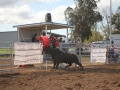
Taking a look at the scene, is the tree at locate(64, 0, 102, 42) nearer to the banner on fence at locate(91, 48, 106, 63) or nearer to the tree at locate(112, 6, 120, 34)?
the tree at locate(112, 6, 120, 34)

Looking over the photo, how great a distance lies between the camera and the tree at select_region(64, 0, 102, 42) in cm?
4519

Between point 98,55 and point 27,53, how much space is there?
6.46m

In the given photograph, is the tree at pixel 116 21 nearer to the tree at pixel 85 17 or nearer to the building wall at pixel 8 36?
the tree at pixel 85 17

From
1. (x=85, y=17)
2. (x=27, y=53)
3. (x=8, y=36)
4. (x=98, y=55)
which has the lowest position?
(x=98, y=55)

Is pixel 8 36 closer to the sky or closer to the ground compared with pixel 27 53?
closer to the sky

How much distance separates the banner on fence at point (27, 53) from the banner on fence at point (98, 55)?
492 centimetres

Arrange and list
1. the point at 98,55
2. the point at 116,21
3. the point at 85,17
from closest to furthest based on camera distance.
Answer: the point at 98,55, the point at 85,17, the point at 116,21

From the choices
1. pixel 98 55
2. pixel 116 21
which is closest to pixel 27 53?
pixel 98 55

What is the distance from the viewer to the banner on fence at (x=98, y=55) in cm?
1677

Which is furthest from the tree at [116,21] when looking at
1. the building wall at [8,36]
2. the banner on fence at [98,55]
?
the banner on fence at [98,55]

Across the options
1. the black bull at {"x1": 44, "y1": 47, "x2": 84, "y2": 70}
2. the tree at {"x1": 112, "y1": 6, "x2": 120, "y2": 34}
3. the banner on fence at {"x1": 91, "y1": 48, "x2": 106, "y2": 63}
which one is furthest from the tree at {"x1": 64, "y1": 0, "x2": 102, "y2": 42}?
the black bull at {"x1": 44, "y1": 47, "x2": 84, "y2": 70}

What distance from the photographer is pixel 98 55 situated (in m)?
17.1

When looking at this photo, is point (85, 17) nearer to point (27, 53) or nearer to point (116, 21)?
point (116, 21)

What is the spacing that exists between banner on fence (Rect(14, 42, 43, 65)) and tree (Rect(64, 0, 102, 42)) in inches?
1298
